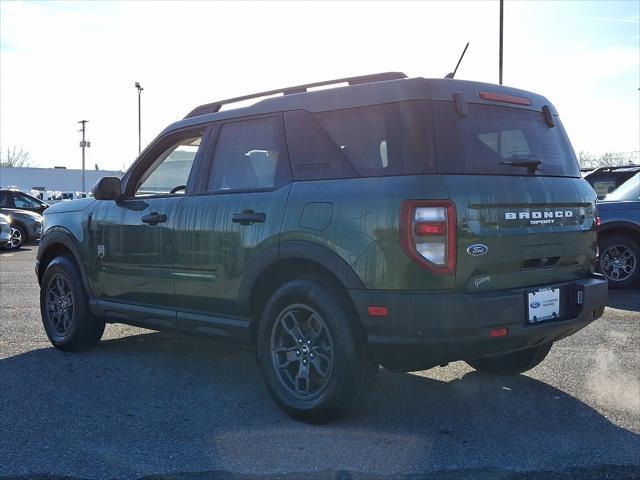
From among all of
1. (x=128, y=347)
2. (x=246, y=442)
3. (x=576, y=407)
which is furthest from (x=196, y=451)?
(x=128, y=347)

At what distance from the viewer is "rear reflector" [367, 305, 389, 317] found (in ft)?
12.1

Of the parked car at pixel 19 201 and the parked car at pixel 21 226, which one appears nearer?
the parked car at pixel 21 226

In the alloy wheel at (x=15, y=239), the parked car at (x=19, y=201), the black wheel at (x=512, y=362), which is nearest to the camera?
the black wheel at (x=512, y=362)

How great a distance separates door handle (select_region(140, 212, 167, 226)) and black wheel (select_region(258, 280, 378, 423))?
4.07 feet

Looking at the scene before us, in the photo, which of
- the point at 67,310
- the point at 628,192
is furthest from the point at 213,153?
the point at 628,192

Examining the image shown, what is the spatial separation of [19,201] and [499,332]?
64.8 ft

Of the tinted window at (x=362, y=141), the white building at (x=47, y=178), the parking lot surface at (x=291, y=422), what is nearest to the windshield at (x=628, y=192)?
the parking lot surface at (x=291, y=422)

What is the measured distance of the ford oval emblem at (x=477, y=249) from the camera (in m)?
3.68

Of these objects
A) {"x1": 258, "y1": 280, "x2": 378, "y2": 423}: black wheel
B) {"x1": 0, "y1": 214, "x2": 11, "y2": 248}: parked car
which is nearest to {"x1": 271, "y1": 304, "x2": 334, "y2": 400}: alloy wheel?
{"x1": 258, "y1": 280, "x2": 378, "y2": 423}: black wheel

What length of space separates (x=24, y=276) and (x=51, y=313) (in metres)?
6.31

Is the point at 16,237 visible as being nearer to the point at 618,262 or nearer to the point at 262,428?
the point at 618,262

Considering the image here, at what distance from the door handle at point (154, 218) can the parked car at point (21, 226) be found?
15.1 m

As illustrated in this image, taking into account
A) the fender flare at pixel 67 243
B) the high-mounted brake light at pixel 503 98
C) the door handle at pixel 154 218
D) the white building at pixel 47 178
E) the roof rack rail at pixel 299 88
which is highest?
the white building at pixel 47 178

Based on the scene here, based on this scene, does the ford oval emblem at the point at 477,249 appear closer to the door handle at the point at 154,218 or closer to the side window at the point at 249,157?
the side window at the point at 249,157
